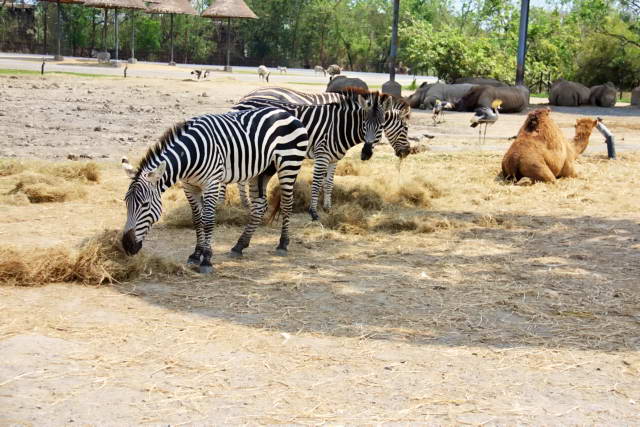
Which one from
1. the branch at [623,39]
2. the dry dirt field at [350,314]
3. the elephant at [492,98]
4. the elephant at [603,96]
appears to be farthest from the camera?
the branch at [623,39]

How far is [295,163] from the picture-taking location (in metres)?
8.02

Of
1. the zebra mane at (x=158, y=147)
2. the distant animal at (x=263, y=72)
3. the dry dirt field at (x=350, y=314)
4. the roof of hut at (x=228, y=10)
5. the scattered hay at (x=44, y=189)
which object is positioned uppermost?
the roof of hut at (x=228, y=10)

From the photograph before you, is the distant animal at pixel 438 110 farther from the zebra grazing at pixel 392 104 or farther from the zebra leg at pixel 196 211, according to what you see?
the zebra leg at pixel 196 211

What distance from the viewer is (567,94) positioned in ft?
96.2

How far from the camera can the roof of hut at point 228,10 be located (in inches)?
1832

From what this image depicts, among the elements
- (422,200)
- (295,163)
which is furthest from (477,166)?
(295,163)

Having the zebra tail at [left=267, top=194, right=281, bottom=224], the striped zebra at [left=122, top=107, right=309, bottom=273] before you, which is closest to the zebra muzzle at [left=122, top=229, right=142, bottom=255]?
the striped zebra at [left=122, top=107, right=309, bottom=273]

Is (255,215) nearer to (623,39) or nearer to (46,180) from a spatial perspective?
(46,180)

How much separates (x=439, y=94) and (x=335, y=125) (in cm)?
1733

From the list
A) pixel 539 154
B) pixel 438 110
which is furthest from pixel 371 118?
pixel 438 110

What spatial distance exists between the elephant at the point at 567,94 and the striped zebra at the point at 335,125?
21.3 meters

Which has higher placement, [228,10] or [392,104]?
[228,10]

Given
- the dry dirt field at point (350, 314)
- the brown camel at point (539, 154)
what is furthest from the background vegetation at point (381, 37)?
the dry dirt field at point (350, 314)

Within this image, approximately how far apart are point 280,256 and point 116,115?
11.5m
